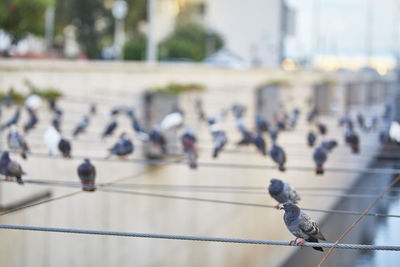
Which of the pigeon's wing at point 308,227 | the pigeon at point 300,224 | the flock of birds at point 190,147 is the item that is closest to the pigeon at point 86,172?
the flock of birds at point 190,147

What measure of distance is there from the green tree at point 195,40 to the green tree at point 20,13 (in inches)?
650

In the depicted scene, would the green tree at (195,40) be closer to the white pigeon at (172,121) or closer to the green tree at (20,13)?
the green tree at (20,13)

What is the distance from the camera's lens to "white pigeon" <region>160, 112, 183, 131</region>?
664 inches

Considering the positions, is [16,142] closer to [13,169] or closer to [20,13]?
[13,169]

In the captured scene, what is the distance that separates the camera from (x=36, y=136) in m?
15.2

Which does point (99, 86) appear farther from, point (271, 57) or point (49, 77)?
point (271, 57)

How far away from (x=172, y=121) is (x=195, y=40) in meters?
37.0

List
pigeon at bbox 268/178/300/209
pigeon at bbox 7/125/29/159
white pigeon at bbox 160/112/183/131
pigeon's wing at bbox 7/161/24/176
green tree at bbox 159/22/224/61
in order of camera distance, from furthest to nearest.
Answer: green tree at bbox 159/22/224/61 < white pigeon at bbox 160/112/183/131 < pigeon at bbox 7/125/29/159 < pigeon's wing at bbox 7/161/24/176 < pigeon at bbox 268/178/300/209

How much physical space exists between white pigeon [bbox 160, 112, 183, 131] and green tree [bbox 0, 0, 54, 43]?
36.7ft

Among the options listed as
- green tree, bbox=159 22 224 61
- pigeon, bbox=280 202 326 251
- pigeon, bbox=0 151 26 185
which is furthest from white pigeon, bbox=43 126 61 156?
green tree, bbox=159 22 224 61

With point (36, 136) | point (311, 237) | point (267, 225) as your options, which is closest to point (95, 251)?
point (36, 136)

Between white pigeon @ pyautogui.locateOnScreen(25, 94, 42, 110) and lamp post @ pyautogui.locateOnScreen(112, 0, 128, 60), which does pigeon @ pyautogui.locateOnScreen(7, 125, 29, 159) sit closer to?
white pigeon @ pyautogui.locateOnScreen(25, 94, 42, 110)

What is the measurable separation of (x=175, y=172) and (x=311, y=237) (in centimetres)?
1435

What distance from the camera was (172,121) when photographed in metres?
16.8
